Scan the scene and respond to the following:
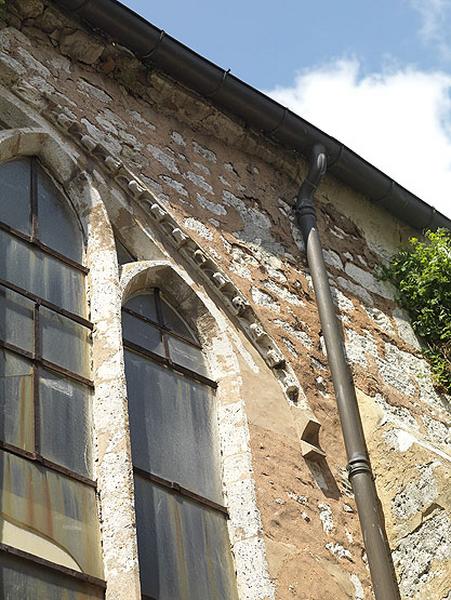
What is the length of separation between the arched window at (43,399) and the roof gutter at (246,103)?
3.79 feet

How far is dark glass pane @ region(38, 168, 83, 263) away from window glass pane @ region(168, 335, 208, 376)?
1.89ft

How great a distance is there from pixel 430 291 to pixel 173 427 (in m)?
2.45

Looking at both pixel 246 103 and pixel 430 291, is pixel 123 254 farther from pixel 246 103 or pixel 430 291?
pixel 430 291

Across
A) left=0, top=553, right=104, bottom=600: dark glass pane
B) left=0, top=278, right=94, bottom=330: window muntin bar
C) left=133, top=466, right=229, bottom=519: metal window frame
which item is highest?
left=0, top=278, right=94, bottom=330: window muntin bar

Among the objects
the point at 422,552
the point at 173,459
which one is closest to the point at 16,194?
the point at 173,459

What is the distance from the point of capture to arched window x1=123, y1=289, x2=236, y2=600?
4.48 meters

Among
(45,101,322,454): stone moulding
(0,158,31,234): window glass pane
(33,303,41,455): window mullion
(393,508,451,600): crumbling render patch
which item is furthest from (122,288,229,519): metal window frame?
(393,508,451,600): crumbling render patch

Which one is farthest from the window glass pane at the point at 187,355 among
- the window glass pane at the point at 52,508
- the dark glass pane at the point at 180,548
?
the window glass pane at the point at 52,508

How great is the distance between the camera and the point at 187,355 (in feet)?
18.0

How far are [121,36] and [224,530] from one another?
2980 mm

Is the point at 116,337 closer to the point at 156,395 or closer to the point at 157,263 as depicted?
the point at 156,395

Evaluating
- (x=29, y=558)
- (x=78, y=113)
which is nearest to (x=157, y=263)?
(x=78, y=113)

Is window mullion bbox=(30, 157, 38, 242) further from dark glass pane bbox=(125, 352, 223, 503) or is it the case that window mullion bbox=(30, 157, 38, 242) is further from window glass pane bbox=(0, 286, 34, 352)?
dark glass pane bbox=(125, 352, 223, 503)

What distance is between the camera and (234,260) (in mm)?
6125
